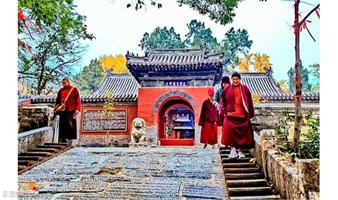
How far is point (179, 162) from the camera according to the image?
2932 millimetres

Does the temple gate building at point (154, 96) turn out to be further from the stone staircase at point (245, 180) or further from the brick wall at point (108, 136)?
the stone staircase at point (245, 180)

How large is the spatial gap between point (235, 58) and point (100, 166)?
1.37 meters

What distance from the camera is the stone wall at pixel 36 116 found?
3.40 m

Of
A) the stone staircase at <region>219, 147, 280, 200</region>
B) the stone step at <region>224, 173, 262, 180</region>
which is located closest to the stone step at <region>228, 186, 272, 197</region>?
the stone staircase at <region>219, 147, 280, 200</region>

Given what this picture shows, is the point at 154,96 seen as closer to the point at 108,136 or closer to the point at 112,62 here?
the point at 108,136

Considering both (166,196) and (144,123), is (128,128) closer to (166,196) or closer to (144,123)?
(144,123)

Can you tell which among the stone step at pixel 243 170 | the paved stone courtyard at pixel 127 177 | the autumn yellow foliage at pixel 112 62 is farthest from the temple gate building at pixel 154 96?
the stone step at pixel 243 170

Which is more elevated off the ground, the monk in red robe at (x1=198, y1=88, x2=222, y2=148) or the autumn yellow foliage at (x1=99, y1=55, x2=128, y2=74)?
the autumn yellow foliage at (x1=99, y1=55, x2=128, y2=74)

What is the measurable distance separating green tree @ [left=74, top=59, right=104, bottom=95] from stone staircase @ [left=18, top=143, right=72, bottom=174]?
55 centimetres

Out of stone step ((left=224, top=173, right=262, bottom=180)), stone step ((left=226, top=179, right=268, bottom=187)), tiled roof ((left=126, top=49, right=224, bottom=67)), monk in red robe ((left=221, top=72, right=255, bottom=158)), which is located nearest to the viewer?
stone step ((left=226, top=179, right=268, bottom=187))

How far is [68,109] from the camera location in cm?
333

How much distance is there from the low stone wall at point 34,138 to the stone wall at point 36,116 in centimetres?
11

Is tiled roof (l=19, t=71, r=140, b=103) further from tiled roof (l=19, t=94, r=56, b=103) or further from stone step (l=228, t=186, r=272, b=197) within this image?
stone step (l=228, t=186, r=272, b=197)

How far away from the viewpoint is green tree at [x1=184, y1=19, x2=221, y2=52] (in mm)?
2700
